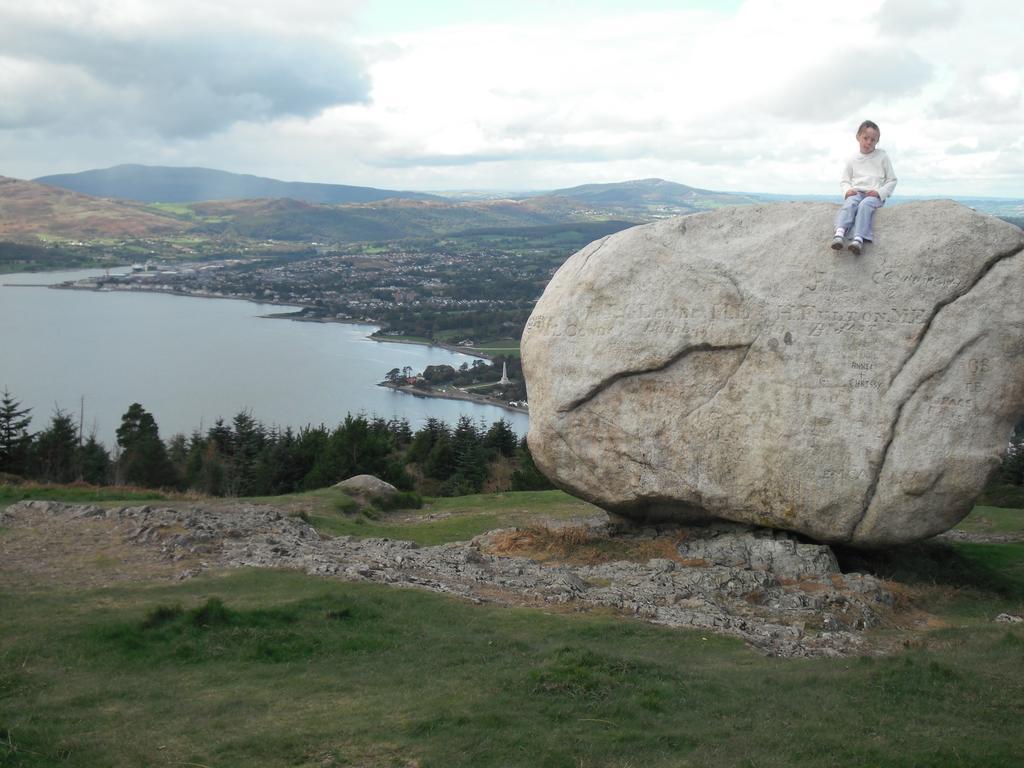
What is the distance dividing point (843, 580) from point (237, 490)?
27.1m

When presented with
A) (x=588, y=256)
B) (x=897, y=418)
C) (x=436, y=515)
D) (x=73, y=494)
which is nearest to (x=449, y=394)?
(x=436, y=515)

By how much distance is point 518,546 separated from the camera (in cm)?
1855

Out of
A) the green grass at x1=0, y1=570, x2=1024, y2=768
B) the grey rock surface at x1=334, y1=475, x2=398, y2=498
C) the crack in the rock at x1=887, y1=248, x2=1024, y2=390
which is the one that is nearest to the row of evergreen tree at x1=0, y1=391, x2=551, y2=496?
the grey rock surface at x1=334, y1=475, x2=398, y2=498

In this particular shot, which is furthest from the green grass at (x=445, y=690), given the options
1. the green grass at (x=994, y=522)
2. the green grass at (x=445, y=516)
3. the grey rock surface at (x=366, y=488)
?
the grey rock surface at (x=366, y=488)

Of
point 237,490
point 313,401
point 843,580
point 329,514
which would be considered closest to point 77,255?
point 313,401

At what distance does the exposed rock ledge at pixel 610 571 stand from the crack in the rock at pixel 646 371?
10.4 feet

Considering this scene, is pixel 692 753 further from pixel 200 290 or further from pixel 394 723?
pixel 200 290

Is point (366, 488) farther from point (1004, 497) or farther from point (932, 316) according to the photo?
Answer: point (1004, 497)

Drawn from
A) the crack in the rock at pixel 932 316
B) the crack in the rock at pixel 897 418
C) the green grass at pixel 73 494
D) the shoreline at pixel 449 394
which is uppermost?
the crack in the rock at pixel 932 316

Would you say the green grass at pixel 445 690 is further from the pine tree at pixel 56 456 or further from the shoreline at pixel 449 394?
the shoreline at pixel 449 394

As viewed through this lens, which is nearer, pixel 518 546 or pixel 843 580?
pixel 843 580

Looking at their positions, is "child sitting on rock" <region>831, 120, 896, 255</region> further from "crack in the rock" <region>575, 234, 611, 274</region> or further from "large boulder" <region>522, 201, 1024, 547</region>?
"crack in the rock" <region>575, 234, 611, 274</region>

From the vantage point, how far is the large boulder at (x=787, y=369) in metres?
15.5

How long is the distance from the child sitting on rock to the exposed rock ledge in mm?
5790
